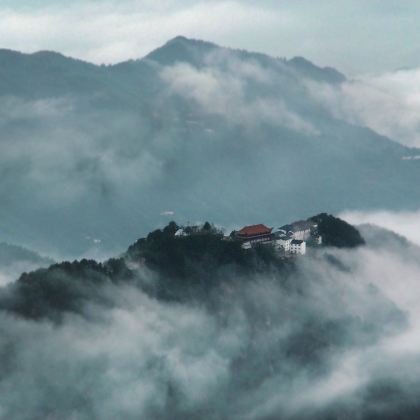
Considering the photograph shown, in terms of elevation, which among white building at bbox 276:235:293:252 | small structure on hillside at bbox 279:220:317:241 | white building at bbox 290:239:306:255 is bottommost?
white building at bbox 290:239:306:255

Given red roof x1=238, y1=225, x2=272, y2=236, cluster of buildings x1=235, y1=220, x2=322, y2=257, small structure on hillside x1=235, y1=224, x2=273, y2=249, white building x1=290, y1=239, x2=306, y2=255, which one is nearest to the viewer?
small structure on hillside x1=235, y1=224, x2=273, y2=249

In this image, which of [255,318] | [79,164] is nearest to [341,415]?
[255,318]

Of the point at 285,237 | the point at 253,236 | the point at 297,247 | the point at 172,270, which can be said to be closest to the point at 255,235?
the point at 253,236

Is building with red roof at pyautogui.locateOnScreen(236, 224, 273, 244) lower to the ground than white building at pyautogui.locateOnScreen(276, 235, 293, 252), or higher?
higher

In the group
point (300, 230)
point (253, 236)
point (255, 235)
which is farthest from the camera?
point (300, 230)

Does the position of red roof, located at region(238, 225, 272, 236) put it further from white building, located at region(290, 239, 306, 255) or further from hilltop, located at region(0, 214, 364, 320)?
white building, located at region(290, 239, 306, 255)

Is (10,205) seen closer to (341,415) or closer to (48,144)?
(48,144)

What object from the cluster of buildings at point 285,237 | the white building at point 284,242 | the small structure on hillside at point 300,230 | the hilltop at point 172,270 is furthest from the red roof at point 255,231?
the small structure on hillside at point 300,230

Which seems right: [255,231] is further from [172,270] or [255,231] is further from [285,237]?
[172,270]

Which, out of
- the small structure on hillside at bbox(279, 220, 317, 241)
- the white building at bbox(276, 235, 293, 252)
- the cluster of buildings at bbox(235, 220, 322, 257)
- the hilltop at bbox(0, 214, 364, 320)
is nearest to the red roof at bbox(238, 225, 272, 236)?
the cluster of buildings at bbox(235, 220, 322, 257)
